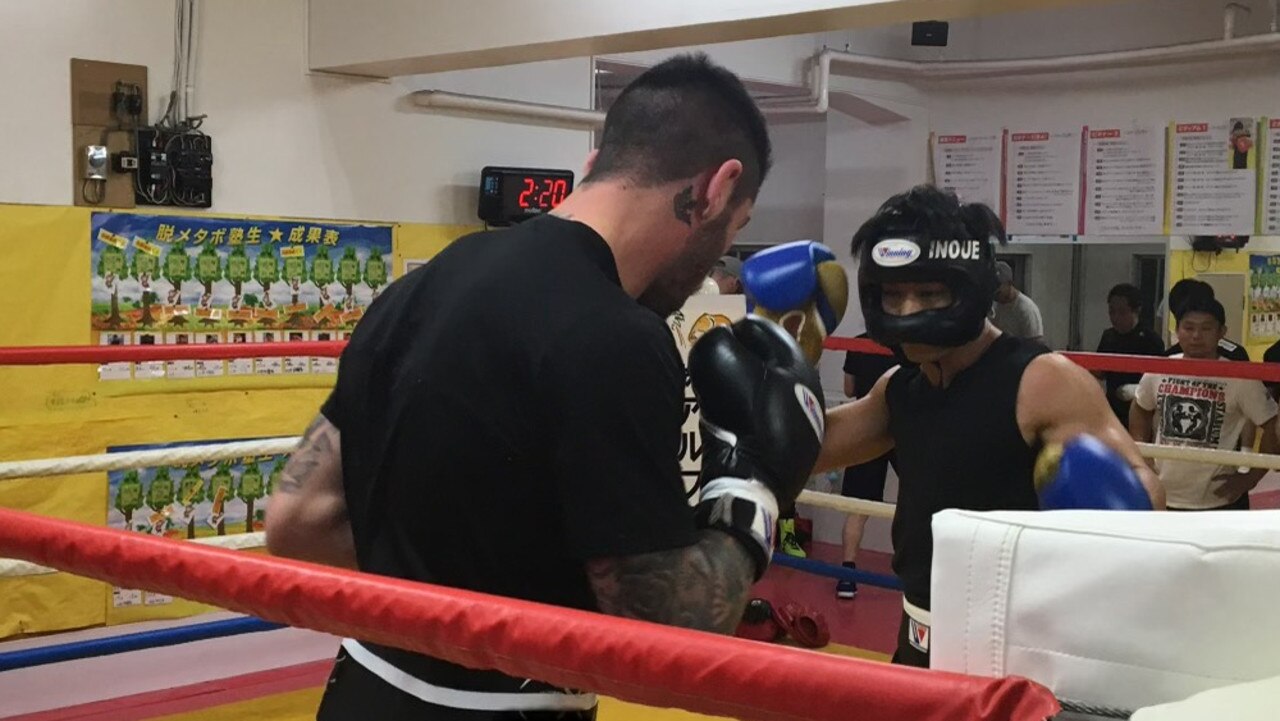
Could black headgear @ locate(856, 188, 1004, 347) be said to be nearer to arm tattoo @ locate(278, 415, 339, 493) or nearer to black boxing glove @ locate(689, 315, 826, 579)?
black boxing glove @ locate(689, 315, 826, 579)

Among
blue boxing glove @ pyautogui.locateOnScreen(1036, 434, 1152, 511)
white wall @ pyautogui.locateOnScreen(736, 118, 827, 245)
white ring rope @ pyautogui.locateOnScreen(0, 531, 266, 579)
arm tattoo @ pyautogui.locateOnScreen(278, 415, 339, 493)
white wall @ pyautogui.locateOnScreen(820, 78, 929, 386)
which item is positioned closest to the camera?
arm tattoo @ pyautogui.locateOnScreen(278, 415, 339, 493)

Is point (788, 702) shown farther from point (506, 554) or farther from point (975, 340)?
point (975, 340)

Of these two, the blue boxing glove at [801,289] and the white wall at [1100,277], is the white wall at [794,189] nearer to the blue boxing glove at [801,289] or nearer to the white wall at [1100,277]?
the white wall at [1100,277]

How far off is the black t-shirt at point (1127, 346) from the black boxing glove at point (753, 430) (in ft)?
13.9

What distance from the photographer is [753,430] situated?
134 cm

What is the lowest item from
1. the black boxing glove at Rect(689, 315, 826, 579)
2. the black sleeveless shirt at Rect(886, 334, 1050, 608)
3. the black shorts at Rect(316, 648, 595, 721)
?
the black shorts at Rect(316, 648, 595, 721)

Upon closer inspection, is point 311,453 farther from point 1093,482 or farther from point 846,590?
point 846,590

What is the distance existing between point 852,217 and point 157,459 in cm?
450

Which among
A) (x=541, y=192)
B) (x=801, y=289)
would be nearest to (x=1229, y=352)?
(x=541, y=192)

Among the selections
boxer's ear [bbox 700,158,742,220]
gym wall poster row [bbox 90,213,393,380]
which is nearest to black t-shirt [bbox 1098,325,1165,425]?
gym wall poster row [bbox 90,213,393,380]

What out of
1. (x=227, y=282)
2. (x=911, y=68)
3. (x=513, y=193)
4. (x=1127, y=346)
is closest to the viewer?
(x=227, y=282)

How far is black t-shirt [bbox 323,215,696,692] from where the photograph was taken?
112 centimetres

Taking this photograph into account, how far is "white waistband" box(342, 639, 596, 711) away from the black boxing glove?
21cm

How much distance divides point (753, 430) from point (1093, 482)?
547mm
